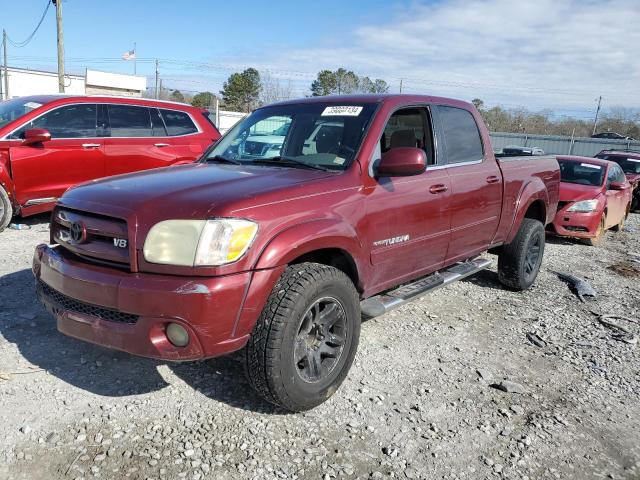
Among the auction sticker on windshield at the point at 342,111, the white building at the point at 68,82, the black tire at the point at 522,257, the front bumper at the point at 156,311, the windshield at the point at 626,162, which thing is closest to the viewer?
the front bumper at the point at 156,311

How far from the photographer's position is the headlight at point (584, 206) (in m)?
8.73

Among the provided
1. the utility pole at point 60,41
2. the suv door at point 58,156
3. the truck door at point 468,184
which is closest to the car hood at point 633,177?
the truck door at point 468,184

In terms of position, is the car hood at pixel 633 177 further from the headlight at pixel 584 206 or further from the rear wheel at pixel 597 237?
the headlight at pixel 584 206

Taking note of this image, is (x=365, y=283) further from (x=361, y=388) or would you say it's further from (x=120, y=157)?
(x=120, y=157)

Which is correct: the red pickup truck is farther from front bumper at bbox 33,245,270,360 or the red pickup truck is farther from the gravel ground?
the gravel ground

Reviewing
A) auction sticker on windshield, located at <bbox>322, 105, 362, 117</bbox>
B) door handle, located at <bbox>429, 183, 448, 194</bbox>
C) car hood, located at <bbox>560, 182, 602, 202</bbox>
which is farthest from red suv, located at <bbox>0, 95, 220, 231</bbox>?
car hood, located at <bbox>560, 182, 602, 202</bbox>

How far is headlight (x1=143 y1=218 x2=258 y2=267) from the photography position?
2.64 metres

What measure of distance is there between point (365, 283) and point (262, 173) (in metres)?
1.01

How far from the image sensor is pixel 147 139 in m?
8.05

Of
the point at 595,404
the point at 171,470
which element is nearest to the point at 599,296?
the point at 595,404

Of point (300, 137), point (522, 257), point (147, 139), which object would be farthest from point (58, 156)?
point (522, 257)

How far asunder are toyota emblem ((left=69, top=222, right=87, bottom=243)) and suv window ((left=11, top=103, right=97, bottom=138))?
4878mm

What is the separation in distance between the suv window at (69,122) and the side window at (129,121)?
27 cm

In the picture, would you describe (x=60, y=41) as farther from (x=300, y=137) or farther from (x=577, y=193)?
(x=300, y=137)
